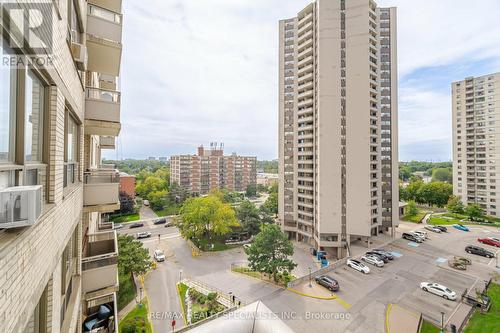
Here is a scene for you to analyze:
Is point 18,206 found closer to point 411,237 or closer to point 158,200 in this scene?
point 411,237

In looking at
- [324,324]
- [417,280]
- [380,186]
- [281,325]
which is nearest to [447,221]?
[380,186]

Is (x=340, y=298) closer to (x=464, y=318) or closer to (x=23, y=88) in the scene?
(x=464, y=318)

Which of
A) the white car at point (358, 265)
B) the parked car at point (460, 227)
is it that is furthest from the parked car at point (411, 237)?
the white car at point (358, 265)

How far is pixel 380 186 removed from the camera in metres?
28.1

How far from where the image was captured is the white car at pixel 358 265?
20688mm

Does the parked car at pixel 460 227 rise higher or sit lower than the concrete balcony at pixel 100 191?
lower

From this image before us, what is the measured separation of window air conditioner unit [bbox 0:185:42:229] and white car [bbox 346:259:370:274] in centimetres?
2414

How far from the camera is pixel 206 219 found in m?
28.0

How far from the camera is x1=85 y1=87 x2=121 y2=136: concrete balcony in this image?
6731 millimetres

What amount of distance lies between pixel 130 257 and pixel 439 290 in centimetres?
2351

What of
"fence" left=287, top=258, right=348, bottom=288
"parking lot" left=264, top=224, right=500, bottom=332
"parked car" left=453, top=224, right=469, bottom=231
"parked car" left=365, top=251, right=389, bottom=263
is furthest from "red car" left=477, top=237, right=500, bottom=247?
"fence" left=287, top=258, right=348, bottom=288

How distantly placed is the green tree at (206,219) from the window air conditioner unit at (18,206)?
26.3m

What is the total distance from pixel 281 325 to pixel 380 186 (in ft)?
89.1

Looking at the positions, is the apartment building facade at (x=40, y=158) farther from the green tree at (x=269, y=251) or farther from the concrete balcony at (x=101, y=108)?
the green tree at (x=269, y=251)
